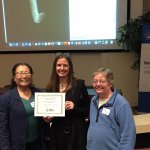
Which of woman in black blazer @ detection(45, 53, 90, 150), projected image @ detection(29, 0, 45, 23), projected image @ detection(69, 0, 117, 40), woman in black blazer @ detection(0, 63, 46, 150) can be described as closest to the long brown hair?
woman in black blazer @ detection(45, 53, 90, 150)

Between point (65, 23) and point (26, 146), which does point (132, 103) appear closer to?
point (65, 23)

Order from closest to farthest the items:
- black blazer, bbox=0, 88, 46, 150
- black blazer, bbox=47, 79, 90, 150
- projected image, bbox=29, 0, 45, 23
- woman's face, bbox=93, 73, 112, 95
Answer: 1. woman's face, bbox=93, 73, 112, 95
2. black blazer, bbox=0, 88, 46, 150
3. black blazer, bbox=47, 79, 90, 150
4. projected image, bbox=29, 0, 45, 23

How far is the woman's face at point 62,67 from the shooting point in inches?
96.9

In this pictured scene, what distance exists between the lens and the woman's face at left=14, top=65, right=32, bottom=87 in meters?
2.43

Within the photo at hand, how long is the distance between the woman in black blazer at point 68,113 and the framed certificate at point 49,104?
5cm

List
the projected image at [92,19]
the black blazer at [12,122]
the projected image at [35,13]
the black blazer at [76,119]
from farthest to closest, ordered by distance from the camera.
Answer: the projected image at [35,13] < the projected image at [92,19] < the black blazer at [76,119] < the black blazer at [12,122]

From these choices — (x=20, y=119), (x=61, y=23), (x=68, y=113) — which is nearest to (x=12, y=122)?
(x=20, y=119)

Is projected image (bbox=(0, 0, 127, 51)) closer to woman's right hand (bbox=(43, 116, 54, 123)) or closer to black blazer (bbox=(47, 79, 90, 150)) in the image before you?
black blazer (bbox=(47, 79, 90, 150))

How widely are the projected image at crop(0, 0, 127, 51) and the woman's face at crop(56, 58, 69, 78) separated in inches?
127

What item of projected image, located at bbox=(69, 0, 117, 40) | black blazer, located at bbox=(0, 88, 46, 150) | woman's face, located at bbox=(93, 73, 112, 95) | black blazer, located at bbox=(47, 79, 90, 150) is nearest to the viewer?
woman's face, located at bbox=(93, 73, 112, 95)

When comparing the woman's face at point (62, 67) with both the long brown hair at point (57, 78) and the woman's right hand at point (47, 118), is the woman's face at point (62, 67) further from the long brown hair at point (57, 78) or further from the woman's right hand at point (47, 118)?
the woman's right hand at point (47, 118)

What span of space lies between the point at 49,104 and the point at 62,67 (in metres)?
0.33

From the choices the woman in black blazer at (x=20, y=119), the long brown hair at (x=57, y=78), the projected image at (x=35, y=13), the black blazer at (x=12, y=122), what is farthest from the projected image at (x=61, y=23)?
the black blazer at (x=12, y=122)

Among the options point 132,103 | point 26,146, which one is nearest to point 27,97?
point 26,146
